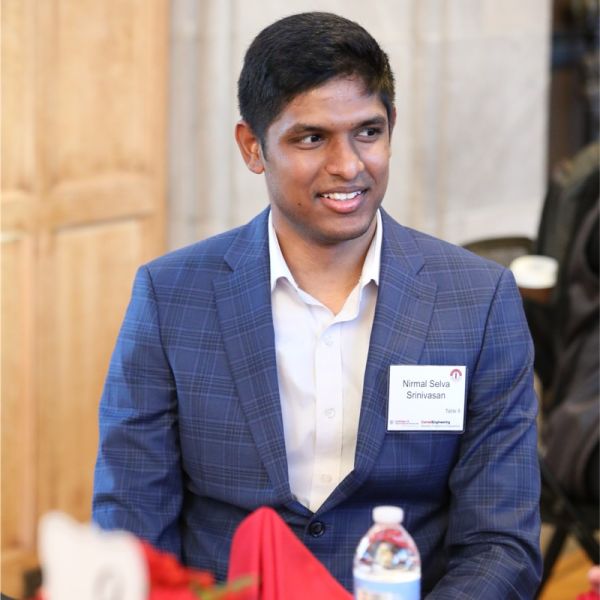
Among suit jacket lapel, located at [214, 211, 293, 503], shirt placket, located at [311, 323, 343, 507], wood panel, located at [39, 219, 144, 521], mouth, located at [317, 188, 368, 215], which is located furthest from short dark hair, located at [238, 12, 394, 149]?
wood panel, located at [39, 219, 144, 521]

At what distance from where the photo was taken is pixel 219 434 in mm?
2180

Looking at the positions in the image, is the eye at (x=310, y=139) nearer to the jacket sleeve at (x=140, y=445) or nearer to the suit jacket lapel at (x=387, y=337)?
the suit jacket lapel at (x=387, y=337)

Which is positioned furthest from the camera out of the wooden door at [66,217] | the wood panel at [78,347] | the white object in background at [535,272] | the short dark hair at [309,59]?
the wood panel at [78,347]

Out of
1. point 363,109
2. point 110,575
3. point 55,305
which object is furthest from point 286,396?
point 55,305

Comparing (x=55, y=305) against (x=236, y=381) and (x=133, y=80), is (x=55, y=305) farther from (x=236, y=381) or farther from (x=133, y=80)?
(x=236, y=381)

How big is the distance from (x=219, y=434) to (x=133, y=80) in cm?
213

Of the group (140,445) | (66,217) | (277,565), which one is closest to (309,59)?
(140,445)

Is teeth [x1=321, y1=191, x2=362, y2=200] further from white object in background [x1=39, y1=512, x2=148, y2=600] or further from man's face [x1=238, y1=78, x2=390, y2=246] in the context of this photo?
white object in background [x1=39, y1=512, x2=148, y2=600]

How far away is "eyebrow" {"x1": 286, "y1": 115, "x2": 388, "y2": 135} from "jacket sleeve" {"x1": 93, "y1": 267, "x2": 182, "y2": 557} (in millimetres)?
401

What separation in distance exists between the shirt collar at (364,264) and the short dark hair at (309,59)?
24 centimetres

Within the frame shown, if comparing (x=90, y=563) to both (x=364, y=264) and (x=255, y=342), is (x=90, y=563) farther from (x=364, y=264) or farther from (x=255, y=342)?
(x=364, y=264)

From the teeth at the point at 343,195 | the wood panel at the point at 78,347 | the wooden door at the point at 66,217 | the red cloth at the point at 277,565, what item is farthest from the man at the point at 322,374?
the wood panel at the point at 78,347

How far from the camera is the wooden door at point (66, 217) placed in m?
3.74

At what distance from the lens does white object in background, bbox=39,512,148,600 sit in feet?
4.25
